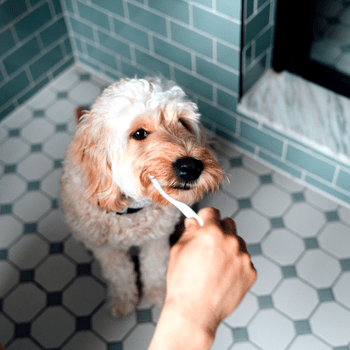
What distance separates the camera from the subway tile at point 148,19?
7.08 ft

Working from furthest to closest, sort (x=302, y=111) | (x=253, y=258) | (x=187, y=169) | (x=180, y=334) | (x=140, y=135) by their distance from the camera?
1. (x=302, y=111)
2. (x=253, y=258)
3. (x=140, y=135)
4. (x=187, y=169)
5. (x=180, y=334)

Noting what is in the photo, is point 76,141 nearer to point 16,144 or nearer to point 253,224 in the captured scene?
point 253,224

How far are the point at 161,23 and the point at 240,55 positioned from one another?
0.47 metres

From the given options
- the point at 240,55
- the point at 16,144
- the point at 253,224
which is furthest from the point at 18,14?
the point at 253,224

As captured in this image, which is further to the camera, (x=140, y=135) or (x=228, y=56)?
(x=228, y=56)

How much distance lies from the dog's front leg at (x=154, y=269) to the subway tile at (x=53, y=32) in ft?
5.09

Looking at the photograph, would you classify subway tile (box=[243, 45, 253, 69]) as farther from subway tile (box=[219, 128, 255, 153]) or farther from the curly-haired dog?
the curly-haired dog

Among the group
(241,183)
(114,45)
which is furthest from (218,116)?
(114,45)

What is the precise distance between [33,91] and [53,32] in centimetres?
40

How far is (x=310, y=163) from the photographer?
2.16m

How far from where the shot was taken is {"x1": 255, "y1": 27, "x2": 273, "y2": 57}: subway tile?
208 centimetres

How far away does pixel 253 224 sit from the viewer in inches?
85.0

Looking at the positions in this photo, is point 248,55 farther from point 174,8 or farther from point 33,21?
point 33,21

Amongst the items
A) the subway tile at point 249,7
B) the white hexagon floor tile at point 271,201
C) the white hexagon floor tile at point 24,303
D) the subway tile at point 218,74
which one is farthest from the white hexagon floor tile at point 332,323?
the subway tile at point 249,7
